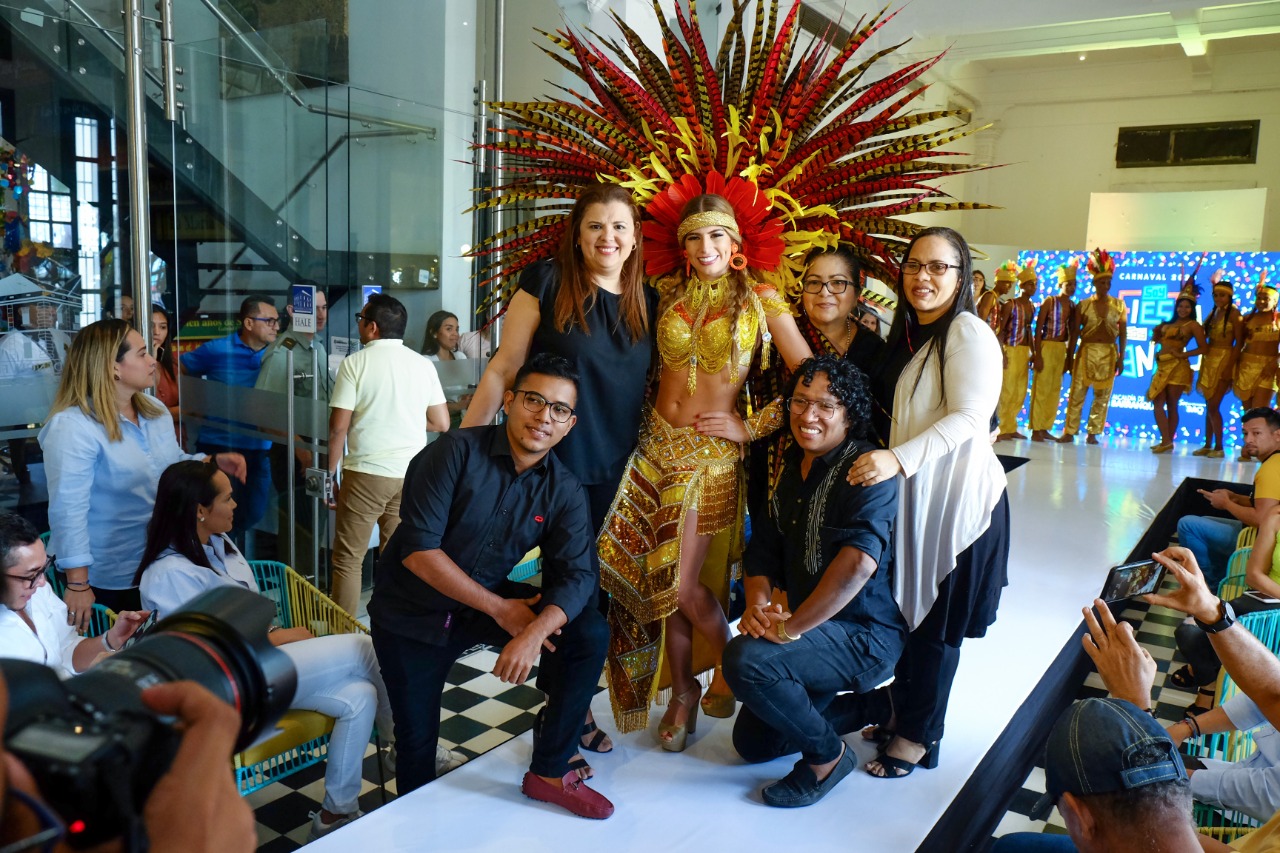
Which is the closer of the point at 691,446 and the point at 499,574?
the point at 499,574

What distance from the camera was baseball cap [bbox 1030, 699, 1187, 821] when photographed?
148 cm

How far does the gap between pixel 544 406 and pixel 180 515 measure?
3.57 ft

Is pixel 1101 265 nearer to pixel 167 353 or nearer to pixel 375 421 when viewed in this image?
pixel 375 421

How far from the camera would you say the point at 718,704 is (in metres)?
2.98

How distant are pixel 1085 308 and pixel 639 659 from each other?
27.1ft

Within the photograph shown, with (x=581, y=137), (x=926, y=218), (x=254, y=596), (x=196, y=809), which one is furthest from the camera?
(x=926, y=218)

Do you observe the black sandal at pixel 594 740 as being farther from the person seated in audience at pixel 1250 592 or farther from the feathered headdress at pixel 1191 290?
the feathered headdress at pixel 1191 290

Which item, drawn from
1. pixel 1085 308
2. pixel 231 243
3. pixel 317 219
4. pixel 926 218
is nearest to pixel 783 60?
pixel 317 219

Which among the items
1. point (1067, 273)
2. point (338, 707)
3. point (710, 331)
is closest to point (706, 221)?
point (710, 331)

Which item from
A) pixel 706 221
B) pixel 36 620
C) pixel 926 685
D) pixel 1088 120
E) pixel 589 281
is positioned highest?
pixel 1088 120

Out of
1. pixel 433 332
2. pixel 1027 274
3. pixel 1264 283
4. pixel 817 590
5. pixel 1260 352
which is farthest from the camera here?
pixel 1027 274

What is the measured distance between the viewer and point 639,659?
9.21 feet

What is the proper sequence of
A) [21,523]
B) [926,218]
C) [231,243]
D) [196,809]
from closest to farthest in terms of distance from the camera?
1. [196,809]
2. [21,523]
3. [231,243]
4. [926,218]

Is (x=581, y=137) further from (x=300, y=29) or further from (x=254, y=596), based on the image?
(x=254, y=596)
